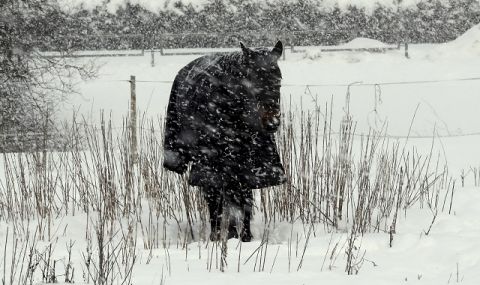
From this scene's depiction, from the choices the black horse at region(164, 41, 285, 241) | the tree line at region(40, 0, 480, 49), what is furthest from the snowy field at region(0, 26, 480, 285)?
the tree line at region(40, 0, 480, 49)

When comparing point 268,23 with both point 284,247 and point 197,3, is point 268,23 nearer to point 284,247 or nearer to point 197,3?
point 197,3

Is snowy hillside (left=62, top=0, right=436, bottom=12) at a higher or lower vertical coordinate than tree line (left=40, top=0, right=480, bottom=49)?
higher

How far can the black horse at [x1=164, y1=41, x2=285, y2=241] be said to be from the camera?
4512mm

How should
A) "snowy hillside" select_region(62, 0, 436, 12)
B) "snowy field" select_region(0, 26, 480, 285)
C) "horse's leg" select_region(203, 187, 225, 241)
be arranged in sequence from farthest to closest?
"snowy hillside" select_region(62, 0, 436, 12) < "horse's leg" select_region(203, 187, 225, 241) < "snowy field" select_region(0, 26, 480, 285)

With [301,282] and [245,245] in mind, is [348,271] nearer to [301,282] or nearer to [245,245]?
[301,282]

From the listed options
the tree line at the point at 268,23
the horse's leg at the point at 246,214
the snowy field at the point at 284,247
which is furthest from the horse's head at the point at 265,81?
the tree line at the point at 268,23

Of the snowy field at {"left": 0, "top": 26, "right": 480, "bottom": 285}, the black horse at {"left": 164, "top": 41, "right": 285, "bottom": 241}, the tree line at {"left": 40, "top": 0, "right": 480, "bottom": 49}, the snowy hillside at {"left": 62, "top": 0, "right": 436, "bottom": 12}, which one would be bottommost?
the snowy field at {"left": 0, "top": 26, "right": 480, "bottom": 285}

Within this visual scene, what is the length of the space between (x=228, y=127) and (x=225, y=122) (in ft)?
0.12

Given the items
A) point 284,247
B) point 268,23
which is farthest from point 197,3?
point 284,247

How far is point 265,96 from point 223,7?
18947 mm

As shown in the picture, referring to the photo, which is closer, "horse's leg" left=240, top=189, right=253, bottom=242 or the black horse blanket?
the black horse blanket

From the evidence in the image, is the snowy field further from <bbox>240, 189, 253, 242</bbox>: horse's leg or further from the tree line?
the tree line

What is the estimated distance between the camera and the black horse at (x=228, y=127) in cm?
451

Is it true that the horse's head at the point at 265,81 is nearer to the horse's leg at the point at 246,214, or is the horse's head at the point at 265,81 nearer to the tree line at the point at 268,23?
the horse's leg at the point at 246,214
